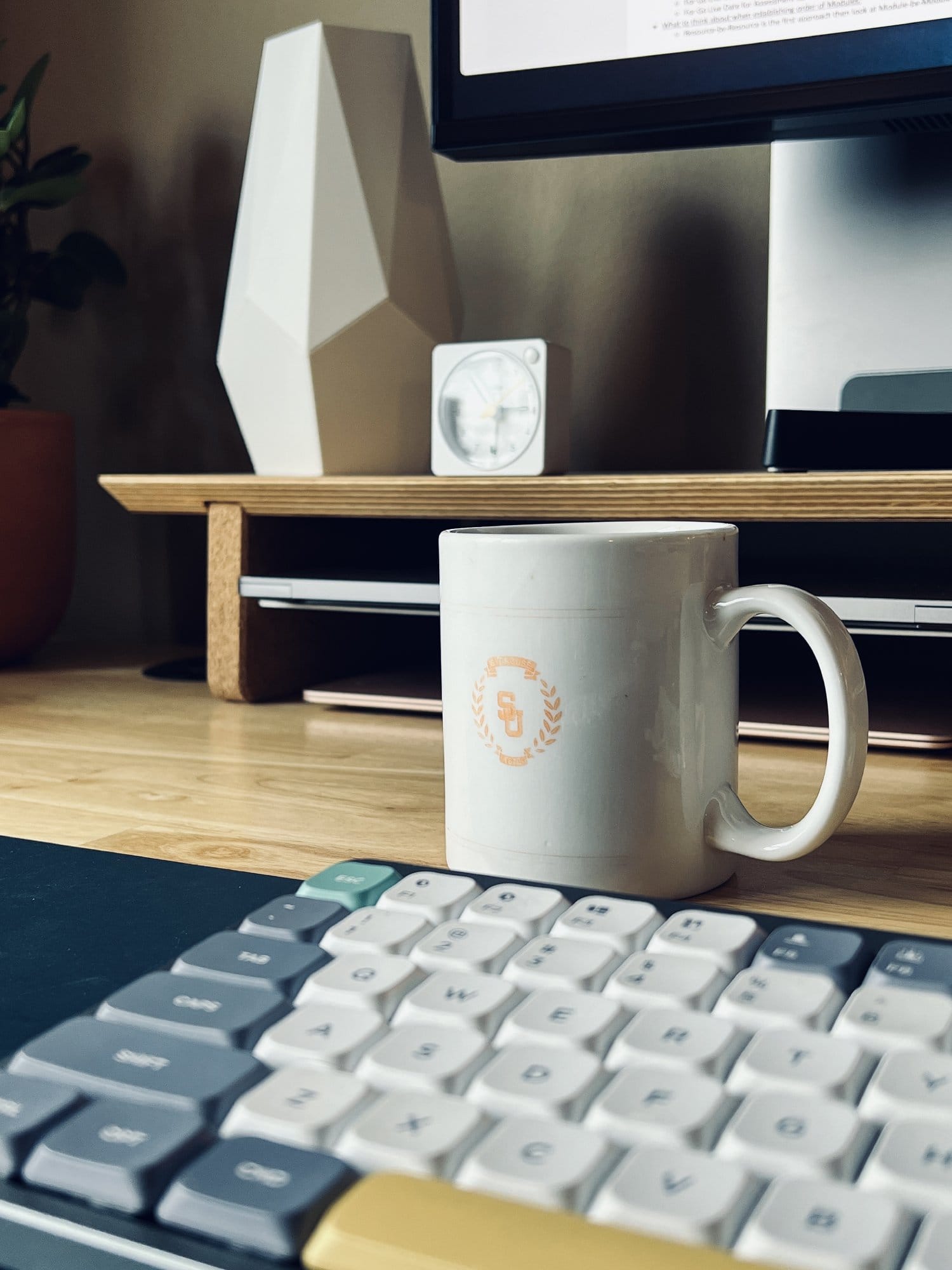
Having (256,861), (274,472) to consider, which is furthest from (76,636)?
(256,861)

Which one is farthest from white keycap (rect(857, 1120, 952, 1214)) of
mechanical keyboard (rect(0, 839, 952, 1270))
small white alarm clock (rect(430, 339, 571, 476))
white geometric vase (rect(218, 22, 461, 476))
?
white geometric vase (rect(218, 22, 461, 476))

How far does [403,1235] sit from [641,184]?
971 mm

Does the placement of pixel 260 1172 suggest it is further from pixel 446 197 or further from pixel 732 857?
pixel 446 197

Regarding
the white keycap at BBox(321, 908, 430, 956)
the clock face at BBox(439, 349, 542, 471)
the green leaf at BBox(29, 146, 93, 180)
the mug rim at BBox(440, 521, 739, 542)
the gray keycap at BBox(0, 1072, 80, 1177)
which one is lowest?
the gray keycap at BBox(0, 1072, 80, 1177)

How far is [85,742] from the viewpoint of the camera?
65cm

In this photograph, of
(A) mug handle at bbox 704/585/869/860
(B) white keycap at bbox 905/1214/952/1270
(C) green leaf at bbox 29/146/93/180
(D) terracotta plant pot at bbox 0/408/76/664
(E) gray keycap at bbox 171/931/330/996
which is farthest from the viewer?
(C) green leaf at bbox 29/146/93/180

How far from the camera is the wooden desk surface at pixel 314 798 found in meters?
0.41

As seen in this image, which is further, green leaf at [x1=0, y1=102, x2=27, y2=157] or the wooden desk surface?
green leaf at [x1=0, y1=102, x2=27, y2=157]

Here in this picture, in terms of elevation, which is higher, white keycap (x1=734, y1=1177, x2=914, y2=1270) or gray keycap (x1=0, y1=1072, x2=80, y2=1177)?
white keycap (x1=734, y1=1177, x2=914, y2=1270)

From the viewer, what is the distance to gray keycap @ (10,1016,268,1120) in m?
0.22

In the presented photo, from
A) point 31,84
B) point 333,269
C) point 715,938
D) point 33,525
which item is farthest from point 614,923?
point 31,84

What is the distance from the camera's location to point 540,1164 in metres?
0.19

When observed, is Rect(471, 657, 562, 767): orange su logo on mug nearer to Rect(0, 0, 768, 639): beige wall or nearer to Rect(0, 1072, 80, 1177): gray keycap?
Rect(0, 1072, 80, 1177): gray keycap

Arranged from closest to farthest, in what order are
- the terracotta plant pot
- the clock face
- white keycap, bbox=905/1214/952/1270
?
white keycap, bbox=905/1214/952/1270 → the clock face → the terracotta plant pot
